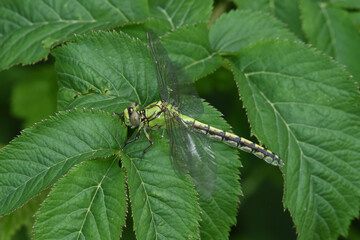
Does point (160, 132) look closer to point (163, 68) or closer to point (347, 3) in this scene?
point (163, 68)

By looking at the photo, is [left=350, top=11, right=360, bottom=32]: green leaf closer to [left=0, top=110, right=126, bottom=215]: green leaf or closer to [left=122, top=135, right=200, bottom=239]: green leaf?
[left=122, top=135, right=200, bottom=239]: green leaf

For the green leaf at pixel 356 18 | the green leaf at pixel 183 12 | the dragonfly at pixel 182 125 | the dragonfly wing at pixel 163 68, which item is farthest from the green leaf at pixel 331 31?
the dragonfly wing at pixel 163 68

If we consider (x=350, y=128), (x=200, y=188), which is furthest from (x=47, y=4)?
(x=350, y=128)

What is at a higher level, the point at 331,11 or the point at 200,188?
the point at 331,11

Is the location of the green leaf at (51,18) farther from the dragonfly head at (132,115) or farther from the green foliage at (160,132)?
the dragonfly head at (132,115)

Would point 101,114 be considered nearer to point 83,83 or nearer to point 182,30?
point 83,83

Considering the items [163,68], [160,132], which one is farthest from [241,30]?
[160,132]
